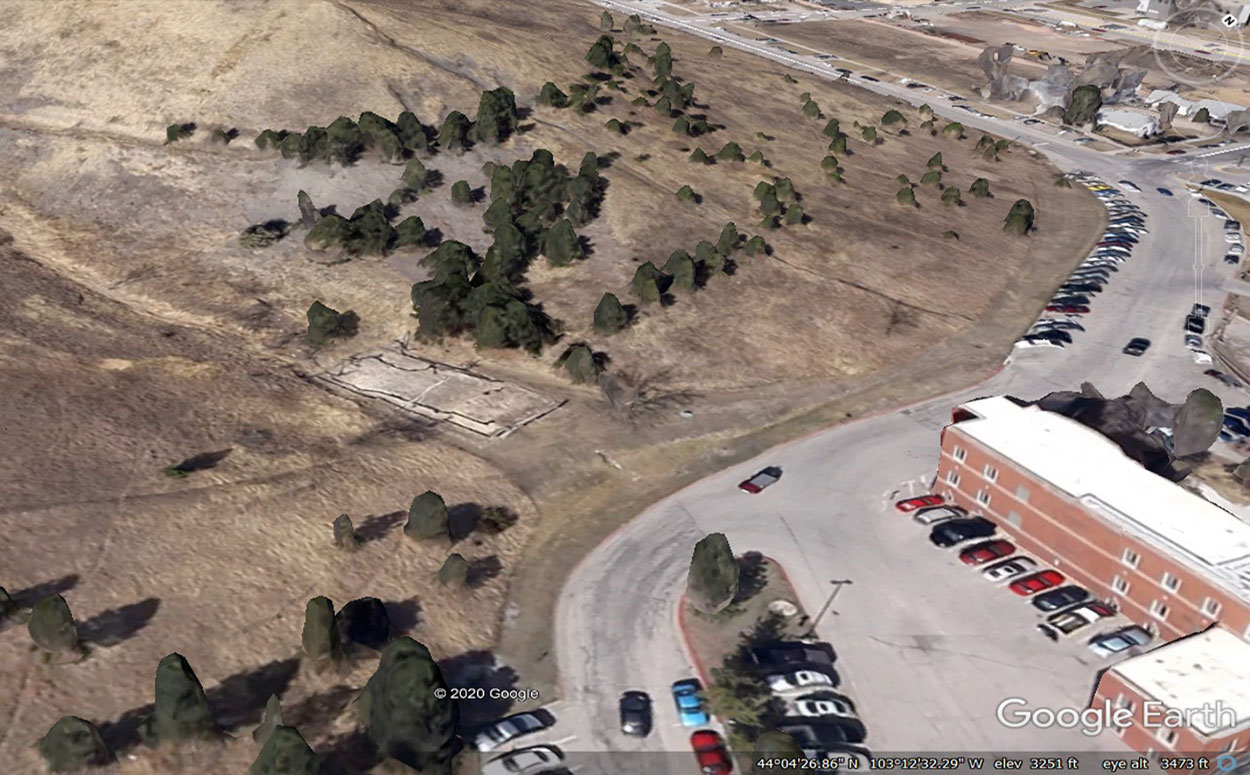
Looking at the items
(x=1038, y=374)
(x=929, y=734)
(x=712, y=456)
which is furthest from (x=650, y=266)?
(x=929, y=734)

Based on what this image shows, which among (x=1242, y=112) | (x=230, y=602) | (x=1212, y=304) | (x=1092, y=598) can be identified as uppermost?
(x=1242, y=112)

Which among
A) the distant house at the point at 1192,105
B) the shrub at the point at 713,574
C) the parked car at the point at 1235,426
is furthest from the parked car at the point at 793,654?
the distant house at the point at 1192,105

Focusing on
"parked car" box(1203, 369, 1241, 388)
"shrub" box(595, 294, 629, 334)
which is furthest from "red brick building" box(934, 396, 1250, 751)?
"shrub" box(595, 294, 629, 334)

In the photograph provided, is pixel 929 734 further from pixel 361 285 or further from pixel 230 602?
pixel 361 285

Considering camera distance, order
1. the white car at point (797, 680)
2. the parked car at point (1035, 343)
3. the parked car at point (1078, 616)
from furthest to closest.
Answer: the parked car at point (1035, 343)
the parked car at point (1078, 616)
the white car at point (797, 680)

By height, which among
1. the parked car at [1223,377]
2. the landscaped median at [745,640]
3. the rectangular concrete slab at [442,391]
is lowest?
the landscaped median at [745,640]

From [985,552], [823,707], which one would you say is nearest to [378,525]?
[823,707]

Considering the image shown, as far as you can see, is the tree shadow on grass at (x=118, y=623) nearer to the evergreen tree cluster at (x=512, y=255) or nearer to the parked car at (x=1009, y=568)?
the evergreen tree cluster at (x=512, y=255)
